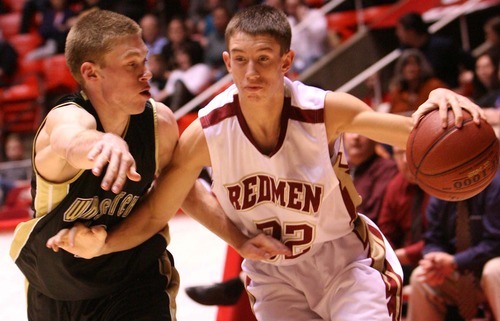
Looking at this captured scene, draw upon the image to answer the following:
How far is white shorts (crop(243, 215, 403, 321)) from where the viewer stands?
122 inches

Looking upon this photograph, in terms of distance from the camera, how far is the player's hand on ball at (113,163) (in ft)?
7.54

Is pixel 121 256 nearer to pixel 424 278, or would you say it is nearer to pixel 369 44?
pixel 424 278

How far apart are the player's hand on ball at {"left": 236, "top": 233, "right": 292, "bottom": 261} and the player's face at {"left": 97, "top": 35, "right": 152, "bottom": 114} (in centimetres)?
70

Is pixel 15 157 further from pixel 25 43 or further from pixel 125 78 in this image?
pixel 125 78

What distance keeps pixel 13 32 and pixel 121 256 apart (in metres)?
9.99

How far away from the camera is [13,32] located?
1241 cm

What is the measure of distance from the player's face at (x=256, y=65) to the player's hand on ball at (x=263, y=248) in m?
0.57

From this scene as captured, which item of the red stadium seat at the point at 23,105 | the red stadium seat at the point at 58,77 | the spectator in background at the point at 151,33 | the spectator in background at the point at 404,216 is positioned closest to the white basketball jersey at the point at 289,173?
the spectator in background at the point at 404,216

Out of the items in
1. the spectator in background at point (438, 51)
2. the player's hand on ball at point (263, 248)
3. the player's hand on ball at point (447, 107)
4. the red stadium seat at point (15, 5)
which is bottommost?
the player's hand on ball at point (263, 248)

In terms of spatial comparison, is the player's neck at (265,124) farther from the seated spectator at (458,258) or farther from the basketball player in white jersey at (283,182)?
the seated spectator at (458,258)

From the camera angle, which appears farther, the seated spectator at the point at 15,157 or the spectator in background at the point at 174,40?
the spectator in background at the point at 174,40

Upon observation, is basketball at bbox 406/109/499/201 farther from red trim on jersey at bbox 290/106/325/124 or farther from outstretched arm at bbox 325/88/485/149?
red trim on jersey at bbox 290/106/325/124

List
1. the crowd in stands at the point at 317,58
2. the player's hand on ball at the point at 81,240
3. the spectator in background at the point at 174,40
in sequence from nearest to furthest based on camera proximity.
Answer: the player's hand on ball at the point at 81,240, the crowd in stands at the point at 317,58, the spectator in background at the point at 174,40

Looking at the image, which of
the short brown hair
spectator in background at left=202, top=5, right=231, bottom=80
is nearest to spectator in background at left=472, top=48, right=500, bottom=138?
spectator in background at left=202, top=5, right=231, bottom=80
